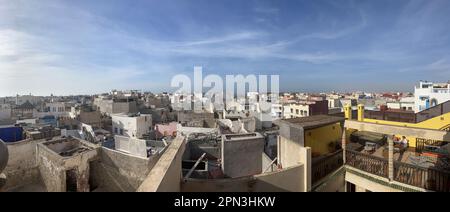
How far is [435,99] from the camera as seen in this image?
27484 mm

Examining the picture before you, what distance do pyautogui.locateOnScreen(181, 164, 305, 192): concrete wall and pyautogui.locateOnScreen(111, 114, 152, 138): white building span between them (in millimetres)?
28224

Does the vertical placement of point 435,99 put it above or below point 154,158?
above

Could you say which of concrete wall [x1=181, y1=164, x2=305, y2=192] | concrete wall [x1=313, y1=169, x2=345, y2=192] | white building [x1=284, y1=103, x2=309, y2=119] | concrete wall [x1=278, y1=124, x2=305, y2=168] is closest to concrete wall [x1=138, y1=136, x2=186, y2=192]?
concrete wall [x1=181, y1=164, x2=305, y2=192]

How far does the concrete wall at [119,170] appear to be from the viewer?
37.8 feet

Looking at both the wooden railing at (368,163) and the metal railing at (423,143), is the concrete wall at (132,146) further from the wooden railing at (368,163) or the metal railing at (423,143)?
the metal railing at (423,143)

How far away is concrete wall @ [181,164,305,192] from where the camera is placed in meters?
6.15

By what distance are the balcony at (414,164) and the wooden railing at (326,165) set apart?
29 centimetres

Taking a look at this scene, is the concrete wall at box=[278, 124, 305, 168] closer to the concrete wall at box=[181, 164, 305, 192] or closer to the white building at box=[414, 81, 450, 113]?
the concrete wall at box=[181, 164, 305, 192]

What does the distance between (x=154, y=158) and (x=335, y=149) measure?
786 cm

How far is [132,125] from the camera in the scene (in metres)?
33.5

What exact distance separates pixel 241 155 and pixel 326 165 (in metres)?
6.74

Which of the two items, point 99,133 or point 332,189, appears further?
point 99,133
